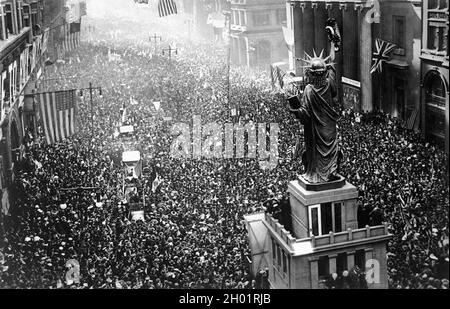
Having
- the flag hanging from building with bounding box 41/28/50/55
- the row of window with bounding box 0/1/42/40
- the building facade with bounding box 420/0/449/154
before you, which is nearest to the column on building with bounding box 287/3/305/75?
the building facade with bounding box 420/0/449/154

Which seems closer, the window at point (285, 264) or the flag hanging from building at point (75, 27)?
the window at point (285, 264)

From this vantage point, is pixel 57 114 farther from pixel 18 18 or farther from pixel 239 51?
pixel 239 51

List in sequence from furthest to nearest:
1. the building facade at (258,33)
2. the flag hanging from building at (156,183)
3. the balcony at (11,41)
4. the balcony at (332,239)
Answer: the building facade at (258,33), the balcony at (11,41), the flag hanging from building at (156,183), the balcony at (332,239)

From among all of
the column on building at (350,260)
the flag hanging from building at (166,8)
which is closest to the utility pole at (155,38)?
the flag hanging from building at (166,8)

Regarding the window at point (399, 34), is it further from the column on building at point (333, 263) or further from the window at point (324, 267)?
the window at point (324, 267)

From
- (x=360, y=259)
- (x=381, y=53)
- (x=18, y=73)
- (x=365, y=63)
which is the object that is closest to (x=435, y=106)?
(x=381, y=53)
